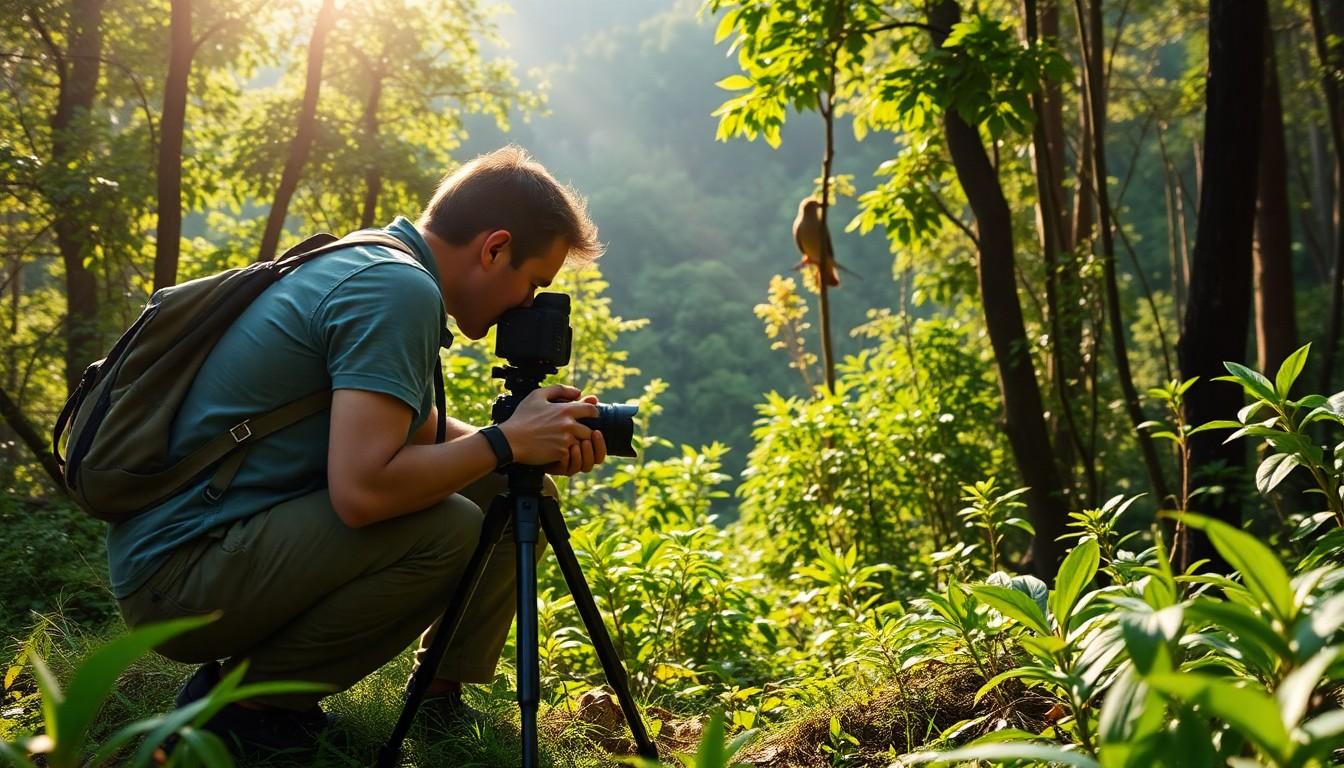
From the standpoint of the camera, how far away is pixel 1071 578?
1.40 m

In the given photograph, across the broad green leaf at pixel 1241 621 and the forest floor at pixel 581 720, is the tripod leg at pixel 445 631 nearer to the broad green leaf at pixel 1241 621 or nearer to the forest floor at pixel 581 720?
the forest floor at pixel 581 720

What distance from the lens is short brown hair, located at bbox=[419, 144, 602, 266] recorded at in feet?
6.57

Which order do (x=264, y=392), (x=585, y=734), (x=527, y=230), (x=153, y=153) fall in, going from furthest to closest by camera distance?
(x=153, y=153), (x=585, y=734), (x=527, y=230), (x=264, y=392)

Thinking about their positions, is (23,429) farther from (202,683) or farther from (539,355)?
(539,355)

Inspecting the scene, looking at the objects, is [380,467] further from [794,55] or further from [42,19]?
[42,19]

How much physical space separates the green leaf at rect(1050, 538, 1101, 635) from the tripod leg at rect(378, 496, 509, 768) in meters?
0.98

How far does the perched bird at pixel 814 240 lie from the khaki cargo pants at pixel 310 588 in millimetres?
3812

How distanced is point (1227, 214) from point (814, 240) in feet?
7.52

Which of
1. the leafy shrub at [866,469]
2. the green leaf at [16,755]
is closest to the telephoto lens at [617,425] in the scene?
the green leaf at [16,755]

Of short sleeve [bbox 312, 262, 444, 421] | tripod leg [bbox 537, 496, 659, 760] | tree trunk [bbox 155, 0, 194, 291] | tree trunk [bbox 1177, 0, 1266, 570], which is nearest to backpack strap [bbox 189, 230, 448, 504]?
short sleeve [bbox 312, 262, 444, 421]

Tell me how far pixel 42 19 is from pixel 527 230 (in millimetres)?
5240

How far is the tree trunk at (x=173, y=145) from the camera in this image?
4672mm

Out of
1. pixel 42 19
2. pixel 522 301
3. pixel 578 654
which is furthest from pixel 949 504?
pixel 42 19

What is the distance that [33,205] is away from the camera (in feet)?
17.5
